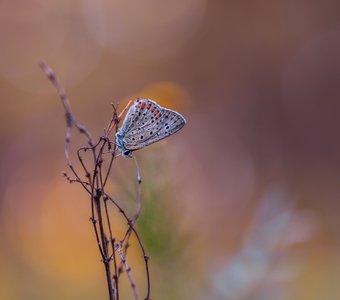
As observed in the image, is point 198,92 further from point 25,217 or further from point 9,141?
point 25,217

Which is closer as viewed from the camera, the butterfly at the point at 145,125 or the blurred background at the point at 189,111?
the butterfly at the point at 145,125

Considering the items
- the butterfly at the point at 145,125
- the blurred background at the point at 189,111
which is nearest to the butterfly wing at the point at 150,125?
the butterfly at the point at 145,125

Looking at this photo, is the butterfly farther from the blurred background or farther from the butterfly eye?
the blurred background

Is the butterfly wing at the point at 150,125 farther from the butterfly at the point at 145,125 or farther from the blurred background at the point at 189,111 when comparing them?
the blurred background at the point at 189,111

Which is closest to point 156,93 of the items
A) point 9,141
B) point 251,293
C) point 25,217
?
point 251,293

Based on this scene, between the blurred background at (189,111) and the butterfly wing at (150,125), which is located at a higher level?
the blurred background at (189,111)

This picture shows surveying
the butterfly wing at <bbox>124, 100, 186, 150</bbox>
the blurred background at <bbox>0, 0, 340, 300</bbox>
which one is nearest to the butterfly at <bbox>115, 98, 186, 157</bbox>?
the butterfly wing at <bbox>124, 100, 186, 150</bbox>

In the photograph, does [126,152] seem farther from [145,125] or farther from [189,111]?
[189,111]

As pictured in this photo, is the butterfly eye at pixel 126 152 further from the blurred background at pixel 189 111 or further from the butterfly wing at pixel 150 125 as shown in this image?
the blurred background at pixel 189 111
